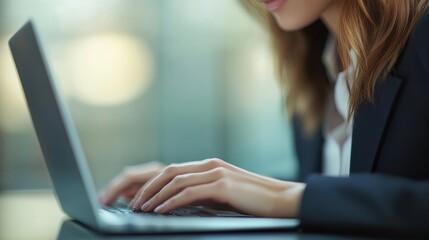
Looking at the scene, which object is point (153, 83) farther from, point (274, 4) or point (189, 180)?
point (189, 180)

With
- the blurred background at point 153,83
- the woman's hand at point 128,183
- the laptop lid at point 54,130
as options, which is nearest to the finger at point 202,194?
the laptop lid at point 54,130

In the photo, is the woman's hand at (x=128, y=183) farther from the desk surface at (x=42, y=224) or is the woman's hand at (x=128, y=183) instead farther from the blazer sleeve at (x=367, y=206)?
the blazer sleeve at (x=367, y=206)

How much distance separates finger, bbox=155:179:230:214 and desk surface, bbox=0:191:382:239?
0.08 meters

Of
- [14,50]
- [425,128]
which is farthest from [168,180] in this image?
[425,128]

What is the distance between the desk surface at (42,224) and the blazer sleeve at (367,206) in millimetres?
26

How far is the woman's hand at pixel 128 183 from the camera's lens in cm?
117

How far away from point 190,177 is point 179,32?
3.65 m

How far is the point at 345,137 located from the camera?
1.30 meters

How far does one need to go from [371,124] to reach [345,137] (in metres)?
0.37

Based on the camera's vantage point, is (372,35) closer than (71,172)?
No

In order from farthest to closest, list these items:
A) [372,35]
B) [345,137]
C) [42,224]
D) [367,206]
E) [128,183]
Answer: [345,137] → [128,183] → [372,35] → [42,224] → [367,206]

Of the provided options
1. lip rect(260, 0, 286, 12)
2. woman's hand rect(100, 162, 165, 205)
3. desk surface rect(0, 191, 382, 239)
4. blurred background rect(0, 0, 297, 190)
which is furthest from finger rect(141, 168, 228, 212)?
blurred background rect(0, 0, 297, 190)

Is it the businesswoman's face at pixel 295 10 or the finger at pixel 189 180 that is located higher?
the businesswoman's face at pixel 295 10

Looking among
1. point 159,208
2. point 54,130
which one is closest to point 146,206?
point 159,208
